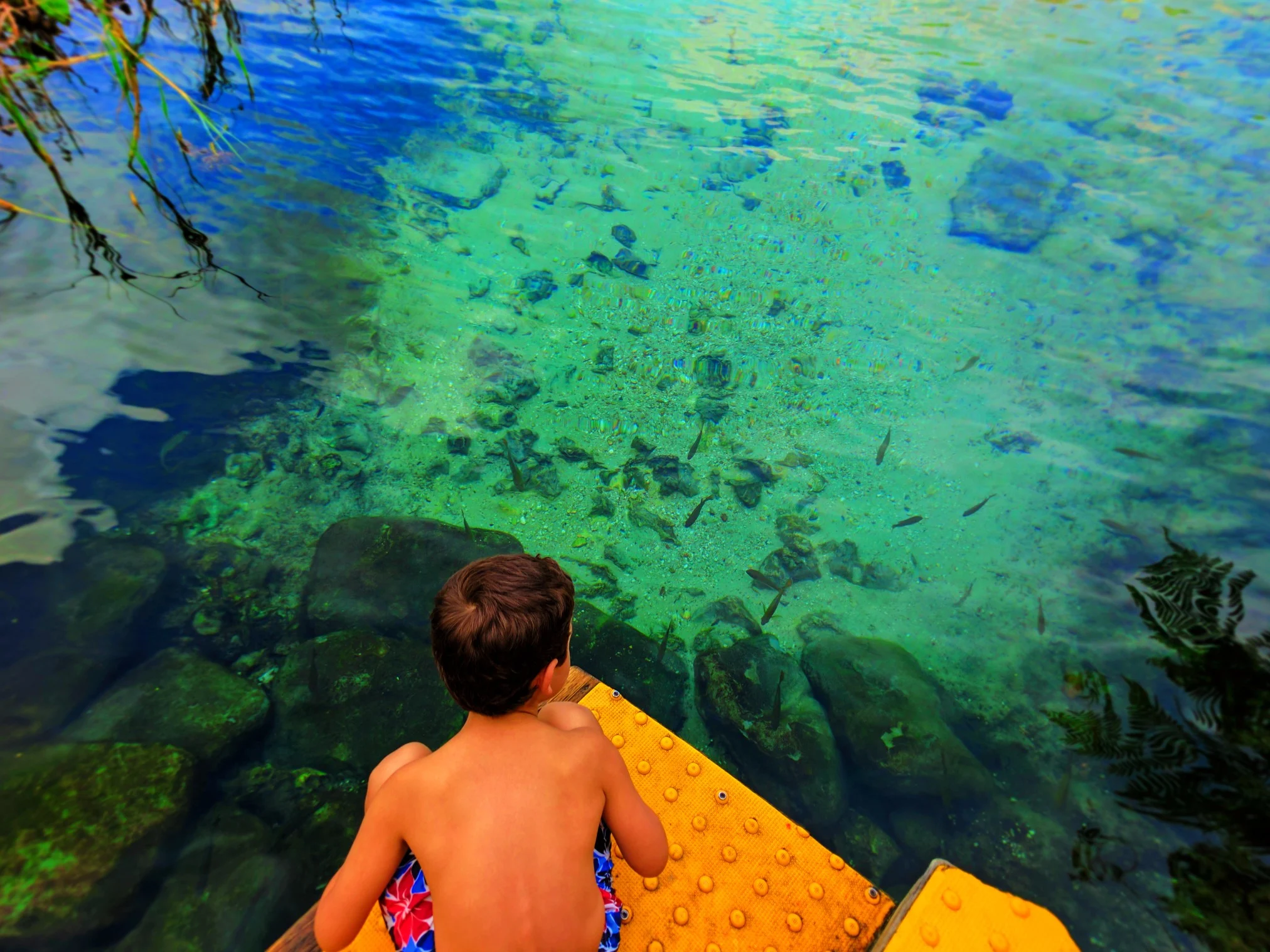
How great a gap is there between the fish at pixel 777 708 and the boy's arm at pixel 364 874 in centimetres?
264

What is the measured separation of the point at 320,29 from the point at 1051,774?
14791mm

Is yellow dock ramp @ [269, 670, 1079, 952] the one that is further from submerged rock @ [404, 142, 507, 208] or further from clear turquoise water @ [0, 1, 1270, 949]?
submerged rock @ [404, 142, 507, 208]

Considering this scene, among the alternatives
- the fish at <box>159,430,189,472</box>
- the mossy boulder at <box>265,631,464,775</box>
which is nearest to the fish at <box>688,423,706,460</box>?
the mossy boulder at <box>265,631,464,775</box>

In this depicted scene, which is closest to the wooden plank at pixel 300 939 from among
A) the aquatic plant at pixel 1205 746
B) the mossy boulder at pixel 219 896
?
the mossy boulder at pixel 219 896

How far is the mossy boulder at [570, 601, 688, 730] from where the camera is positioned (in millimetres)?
3922

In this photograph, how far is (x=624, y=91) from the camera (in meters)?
10.5

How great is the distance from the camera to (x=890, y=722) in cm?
381

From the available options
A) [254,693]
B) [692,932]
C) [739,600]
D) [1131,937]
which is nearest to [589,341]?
[739,600]

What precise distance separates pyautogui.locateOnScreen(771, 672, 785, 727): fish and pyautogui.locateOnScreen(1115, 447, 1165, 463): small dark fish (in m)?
4.39

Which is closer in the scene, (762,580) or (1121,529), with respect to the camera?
(762,580)

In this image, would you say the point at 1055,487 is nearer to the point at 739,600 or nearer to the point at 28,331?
the point at 739,600

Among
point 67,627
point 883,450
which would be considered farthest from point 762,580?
point 67,627

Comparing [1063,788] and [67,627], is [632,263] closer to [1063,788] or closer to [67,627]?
[67,627]

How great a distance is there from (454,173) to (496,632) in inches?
345
